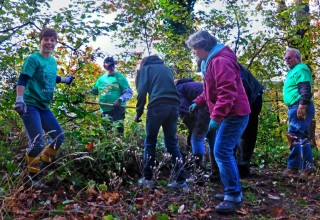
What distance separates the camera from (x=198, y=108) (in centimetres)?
466

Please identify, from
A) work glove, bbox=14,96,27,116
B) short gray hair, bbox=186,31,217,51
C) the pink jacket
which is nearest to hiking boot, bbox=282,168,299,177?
the pink jacket

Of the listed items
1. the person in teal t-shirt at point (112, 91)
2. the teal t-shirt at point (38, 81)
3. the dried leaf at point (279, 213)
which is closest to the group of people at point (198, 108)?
the teal t-shirt at point (38, 81)

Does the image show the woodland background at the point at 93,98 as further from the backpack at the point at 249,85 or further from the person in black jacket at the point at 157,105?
the backpack at the point at 249,85

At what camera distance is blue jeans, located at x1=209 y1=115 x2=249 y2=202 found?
3.62m

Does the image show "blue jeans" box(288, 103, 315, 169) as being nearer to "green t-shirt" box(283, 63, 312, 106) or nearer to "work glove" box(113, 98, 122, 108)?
"green t-shirt" box(283, 63, 312, 106)

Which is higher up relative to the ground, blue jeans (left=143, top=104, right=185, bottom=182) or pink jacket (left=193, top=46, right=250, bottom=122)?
pink jacket (left=193, top=46, right=250, bottom=122)

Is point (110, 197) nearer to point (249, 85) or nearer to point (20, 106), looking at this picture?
point (20, 106)

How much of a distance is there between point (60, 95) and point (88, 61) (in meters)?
0.74

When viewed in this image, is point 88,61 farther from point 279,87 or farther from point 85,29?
point 279,87

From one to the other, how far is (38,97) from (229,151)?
225 cm

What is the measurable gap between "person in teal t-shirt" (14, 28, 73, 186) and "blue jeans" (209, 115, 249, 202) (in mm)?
1785

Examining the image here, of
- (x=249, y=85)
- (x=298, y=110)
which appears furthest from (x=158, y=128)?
(x=298, y=110)

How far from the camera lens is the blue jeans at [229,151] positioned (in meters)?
3.62

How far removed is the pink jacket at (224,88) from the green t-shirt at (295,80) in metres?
2.28
